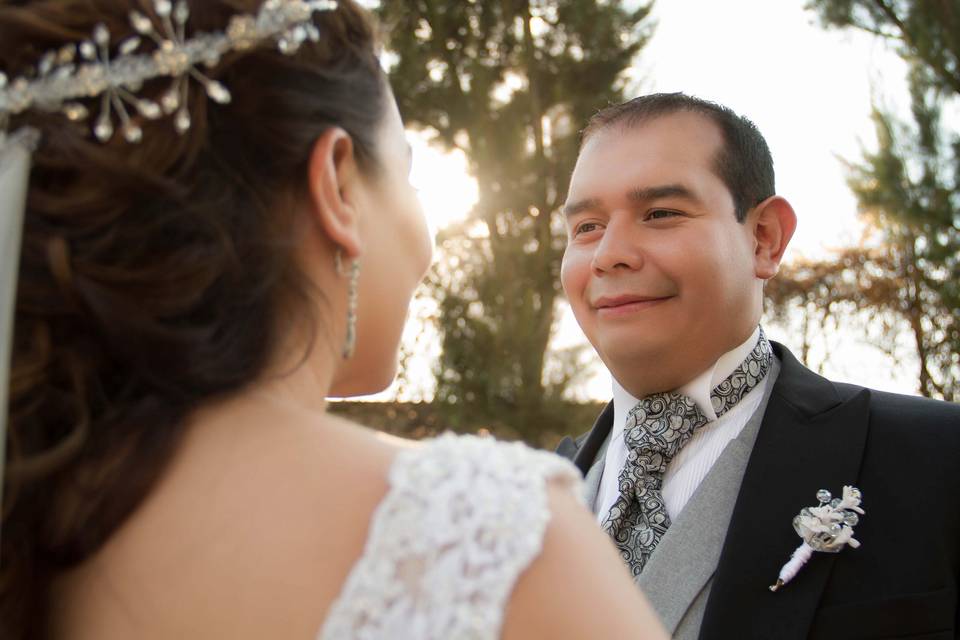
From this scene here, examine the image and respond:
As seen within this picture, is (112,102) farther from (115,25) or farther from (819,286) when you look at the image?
(819,286)

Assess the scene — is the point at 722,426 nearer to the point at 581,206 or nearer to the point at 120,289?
the point at 581,206

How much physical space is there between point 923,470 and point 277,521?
1732 mm

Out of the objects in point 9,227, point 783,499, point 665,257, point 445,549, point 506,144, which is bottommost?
point 783,499

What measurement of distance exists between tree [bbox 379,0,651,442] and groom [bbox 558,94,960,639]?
20.9ft

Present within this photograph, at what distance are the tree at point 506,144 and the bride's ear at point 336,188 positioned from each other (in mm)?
7975

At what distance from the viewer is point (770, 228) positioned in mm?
2703

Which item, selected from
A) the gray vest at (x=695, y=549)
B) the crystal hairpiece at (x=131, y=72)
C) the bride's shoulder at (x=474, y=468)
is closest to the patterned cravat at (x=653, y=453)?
the gray vest at (x=695, y=549)

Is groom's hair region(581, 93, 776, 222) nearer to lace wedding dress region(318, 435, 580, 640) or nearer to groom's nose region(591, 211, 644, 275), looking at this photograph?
groom's nose region(591, 211, 644, 275)

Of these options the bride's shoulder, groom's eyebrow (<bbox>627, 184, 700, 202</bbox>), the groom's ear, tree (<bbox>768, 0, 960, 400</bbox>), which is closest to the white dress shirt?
the groom's ear

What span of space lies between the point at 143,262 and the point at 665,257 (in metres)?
1.74

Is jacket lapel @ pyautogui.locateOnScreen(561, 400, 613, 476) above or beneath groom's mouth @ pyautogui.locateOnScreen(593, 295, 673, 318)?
beneath

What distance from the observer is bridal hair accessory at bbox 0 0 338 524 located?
3.65 ft

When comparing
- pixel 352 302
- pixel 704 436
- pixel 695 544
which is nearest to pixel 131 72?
pixel 352 302

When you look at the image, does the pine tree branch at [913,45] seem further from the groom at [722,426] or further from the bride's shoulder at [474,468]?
the bride's shoulder at [474,468]
